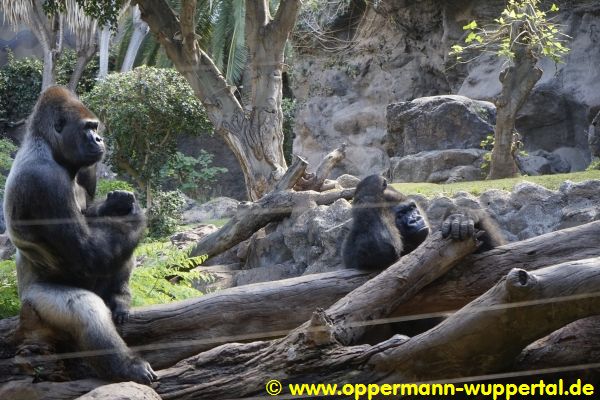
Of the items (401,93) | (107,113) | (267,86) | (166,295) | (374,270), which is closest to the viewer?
(374,270)

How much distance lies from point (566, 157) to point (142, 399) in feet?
25.1

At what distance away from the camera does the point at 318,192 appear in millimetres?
7121

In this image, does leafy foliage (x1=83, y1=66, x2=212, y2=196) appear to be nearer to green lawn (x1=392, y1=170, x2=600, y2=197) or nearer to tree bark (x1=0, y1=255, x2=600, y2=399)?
green lawn (x1=392, y1=170, x2=600, y2=197)

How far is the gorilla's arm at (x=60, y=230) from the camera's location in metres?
3.19

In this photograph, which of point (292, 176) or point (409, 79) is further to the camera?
point (409, 79)

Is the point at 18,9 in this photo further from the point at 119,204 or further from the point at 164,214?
the point at 119,204

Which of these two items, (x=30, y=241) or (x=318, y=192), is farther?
(x=318, y=192)

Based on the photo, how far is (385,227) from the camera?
144 inches

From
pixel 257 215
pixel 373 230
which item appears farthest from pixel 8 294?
pixel 257 215

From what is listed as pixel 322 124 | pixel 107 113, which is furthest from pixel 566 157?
pixel 107 113

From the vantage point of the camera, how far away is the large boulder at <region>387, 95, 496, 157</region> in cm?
799

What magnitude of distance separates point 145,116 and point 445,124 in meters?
4.32

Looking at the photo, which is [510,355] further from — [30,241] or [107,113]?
[107,113]

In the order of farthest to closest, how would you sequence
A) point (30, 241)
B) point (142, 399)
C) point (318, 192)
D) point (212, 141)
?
1. point (212, 141)
2. point (318, 192)
3. point (30, 241)
4. point (142, 399)
